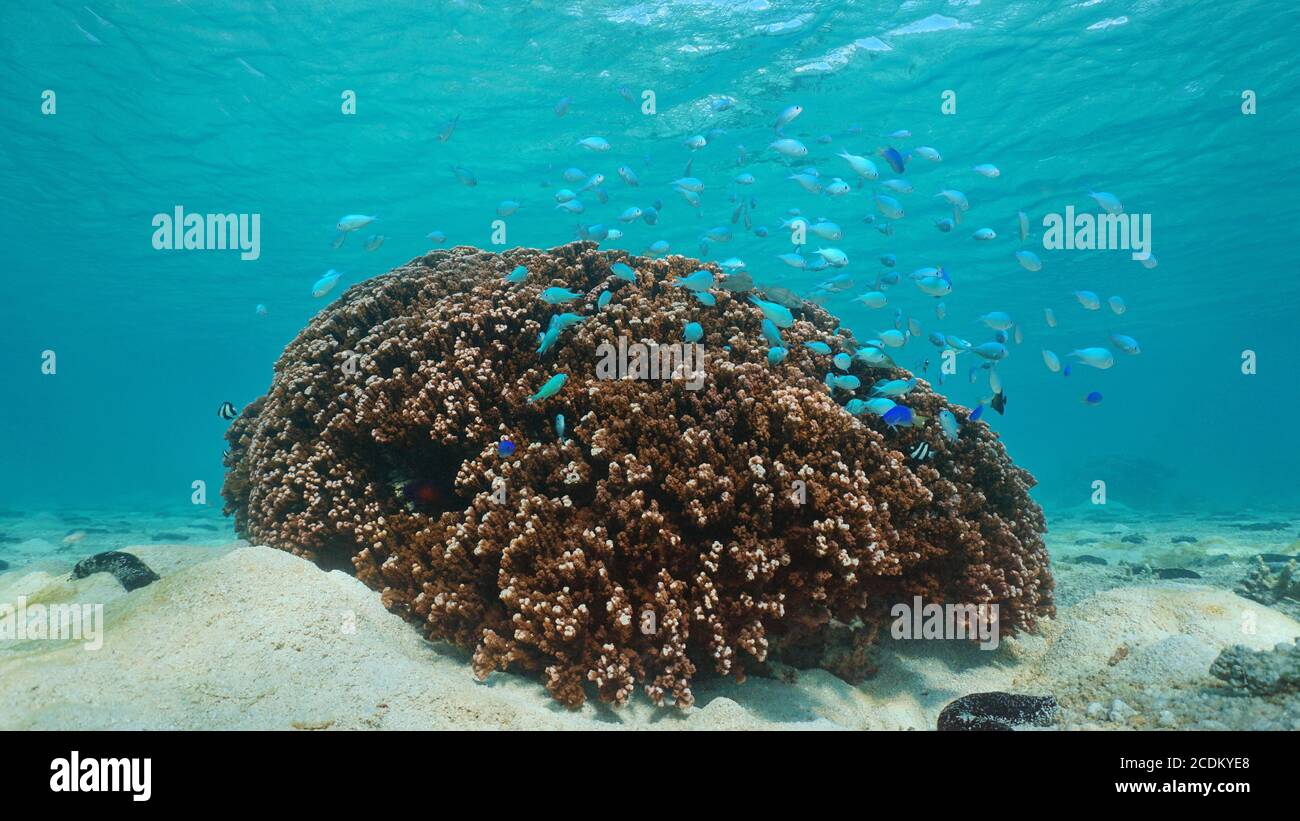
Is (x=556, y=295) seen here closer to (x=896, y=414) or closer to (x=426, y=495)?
(x=426, y=495)

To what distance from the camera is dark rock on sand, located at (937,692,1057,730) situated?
425 centimetres

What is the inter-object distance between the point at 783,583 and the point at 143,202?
41.0 metres

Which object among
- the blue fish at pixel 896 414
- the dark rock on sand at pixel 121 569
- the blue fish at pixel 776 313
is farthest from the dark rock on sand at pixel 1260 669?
the dark rock on sand at pixel 121 569

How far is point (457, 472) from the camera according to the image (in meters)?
6.57

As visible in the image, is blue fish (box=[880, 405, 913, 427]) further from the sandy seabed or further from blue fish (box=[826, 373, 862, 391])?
the sandy seabed

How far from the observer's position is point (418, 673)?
450 cm

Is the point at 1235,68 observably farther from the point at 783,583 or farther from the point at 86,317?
the point at 86,317

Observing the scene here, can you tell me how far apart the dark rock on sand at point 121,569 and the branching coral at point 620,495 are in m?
1.18

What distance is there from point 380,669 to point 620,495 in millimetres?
2283

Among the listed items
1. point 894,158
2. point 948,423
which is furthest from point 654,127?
point 948,423

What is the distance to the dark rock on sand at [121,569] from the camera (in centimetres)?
702

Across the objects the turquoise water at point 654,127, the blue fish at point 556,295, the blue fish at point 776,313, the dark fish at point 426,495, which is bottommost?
the dark fish at point 426,495

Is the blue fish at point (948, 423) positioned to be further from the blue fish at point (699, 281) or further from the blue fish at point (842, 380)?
the blue fish at point (699, 281)
